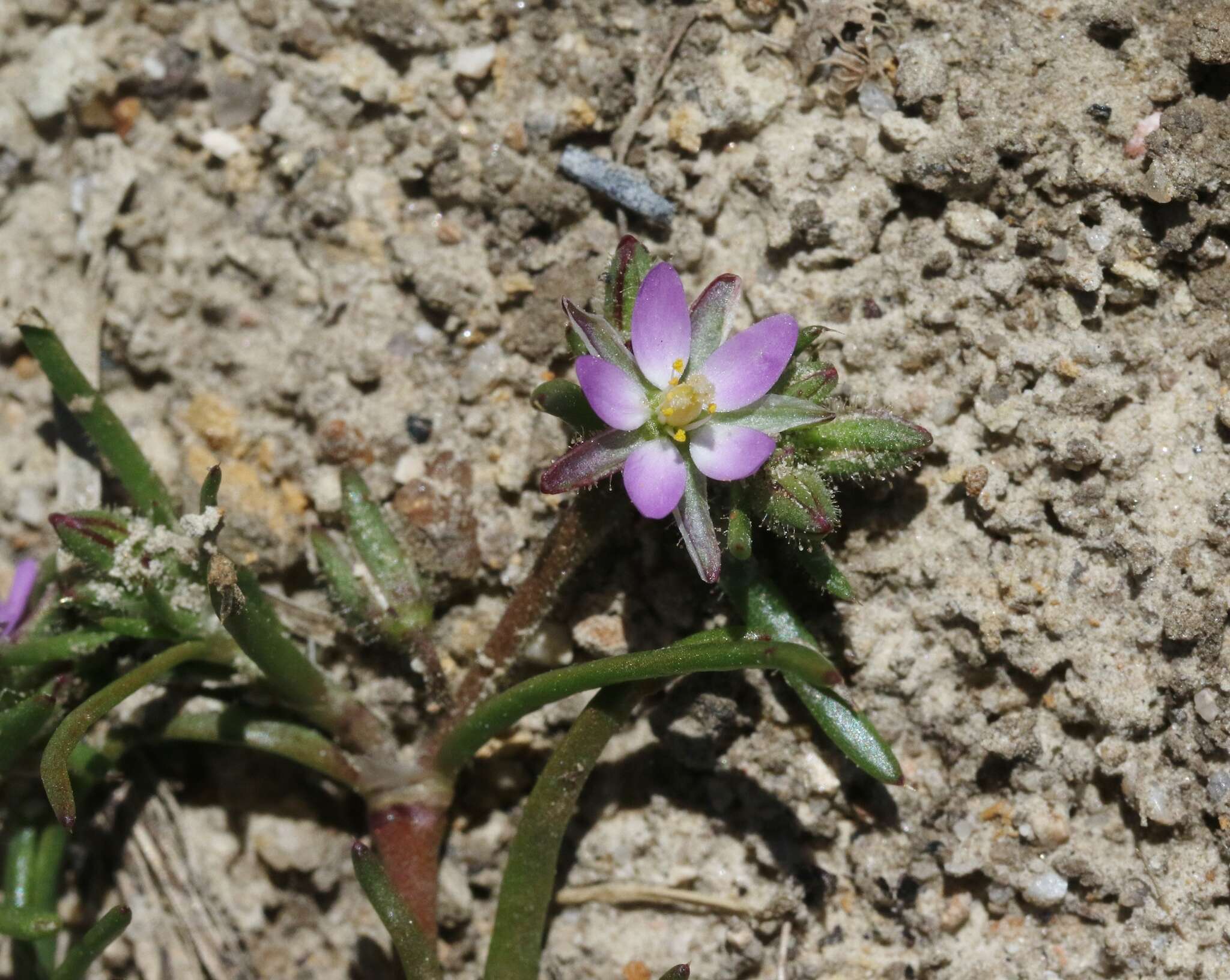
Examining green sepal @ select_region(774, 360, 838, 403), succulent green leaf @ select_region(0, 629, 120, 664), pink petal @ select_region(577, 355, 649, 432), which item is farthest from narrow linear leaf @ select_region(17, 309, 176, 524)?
green sepal @ select_region(774, 360, 838, 403)

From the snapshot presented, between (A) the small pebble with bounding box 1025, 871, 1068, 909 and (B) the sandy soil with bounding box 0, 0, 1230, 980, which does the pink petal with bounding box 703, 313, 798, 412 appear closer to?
(B) the sandy soil with bounding box 0, 0, 1230, 980

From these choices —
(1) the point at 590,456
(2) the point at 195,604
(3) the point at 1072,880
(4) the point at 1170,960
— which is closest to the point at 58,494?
(2) the point at 195,604

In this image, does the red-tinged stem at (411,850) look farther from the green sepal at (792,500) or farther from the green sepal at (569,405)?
the green sepal at (792,500)

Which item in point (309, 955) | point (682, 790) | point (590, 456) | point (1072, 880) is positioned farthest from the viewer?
point (309, 955)

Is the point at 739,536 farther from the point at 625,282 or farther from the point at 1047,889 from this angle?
the point at 1047,889

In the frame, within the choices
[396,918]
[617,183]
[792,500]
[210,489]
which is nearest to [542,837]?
[396,918]

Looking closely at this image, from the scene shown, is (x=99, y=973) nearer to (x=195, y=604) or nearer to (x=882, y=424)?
(x=195, y=604)
